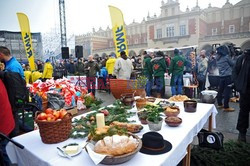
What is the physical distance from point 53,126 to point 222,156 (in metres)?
2.15

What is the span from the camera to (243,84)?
3074mm

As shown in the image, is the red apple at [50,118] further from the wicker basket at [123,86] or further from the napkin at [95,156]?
the wicker basket at [123,86]

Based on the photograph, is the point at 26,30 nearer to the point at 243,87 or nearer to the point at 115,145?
the point at 243,87

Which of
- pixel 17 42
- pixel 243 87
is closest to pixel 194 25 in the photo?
pixel 17 42

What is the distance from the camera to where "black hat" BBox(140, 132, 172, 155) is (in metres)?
1.35

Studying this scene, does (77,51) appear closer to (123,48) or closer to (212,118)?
(123,48)

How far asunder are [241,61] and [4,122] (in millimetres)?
3714

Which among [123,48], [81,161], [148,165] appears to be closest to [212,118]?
[148,165]

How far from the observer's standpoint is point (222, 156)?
2357 millimetres

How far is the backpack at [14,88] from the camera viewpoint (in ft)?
7.65

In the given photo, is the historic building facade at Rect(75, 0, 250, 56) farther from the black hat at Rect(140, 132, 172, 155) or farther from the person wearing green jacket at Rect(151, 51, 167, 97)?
the black hat at Rect(140, 132, 172, 155)

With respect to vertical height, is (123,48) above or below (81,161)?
above

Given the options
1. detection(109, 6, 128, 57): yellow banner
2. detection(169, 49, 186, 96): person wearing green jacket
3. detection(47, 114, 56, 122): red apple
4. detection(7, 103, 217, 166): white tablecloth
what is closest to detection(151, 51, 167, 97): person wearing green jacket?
detection(169, 49, 186, 96): person wearing green jacket

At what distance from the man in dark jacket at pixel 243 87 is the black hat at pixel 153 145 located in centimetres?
239
